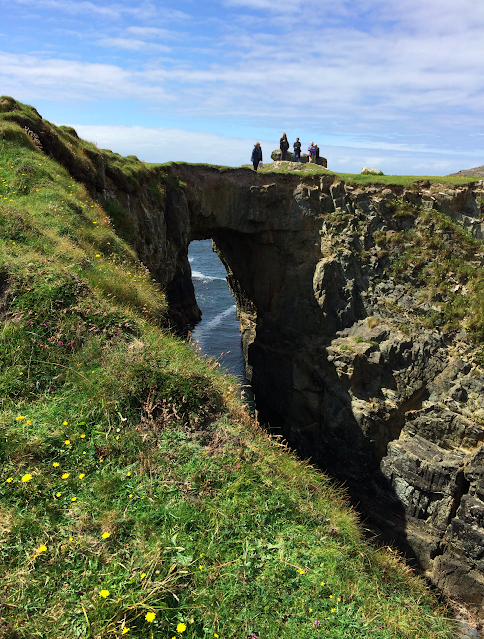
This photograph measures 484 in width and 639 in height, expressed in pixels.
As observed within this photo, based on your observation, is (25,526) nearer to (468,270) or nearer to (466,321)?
(466,321)

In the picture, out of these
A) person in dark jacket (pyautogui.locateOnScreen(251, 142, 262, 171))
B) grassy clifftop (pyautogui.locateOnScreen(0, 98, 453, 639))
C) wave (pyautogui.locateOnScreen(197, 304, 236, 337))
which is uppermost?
person in dark jacket (pyautogui.locateOnScreen(251, 142, 262, 171))

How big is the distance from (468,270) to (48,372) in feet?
68.4

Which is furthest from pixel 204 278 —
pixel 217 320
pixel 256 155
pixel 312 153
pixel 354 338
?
pixel 354 338

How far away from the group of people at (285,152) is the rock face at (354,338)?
139cm

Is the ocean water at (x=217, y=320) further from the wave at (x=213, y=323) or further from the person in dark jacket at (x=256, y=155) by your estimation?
the person in dark jacket at (x=256, y=155)

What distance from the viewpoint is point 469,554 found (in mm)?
16016

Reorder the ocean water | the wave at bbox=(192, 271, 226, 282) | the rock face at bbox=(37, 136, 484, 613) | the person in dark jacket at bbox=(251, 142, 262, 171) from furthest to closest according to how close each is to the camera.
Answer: the wave at bbox=(192, 271, 226, 282), the ocean water, the person in dark jacket at bbox=(251, 142, 262, 171), the rock face at bbox=(37, 136, 484, 613)

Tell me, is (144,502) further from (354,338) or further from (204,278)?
(204,278)

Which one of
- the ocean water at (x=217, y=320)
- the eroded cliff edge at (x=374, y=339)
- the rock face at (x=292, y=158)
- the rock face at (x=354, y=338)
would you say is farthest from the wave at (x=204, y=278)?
the rock face at (x=292, y=158)

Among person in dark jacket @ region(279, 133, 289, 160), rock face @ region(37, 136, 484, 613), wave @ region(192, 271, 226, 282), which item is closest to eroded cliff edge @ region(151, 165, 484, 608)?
rock face @ region(37, 136, 484, 613)

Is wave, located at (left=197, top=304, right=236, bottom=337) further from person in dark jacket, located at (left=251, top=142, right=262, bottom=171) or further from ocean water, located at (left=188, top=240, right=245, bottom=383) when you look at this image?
person in dark jacket, located at (left=251, top=142, right=262, bottom=171)

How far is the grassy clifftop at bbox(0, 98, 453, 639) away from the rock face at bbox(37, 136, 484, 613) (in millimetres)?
10791

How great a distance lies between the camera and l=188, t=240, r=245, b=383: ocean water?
3375 cm

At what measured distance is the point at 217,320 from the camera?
146ft
